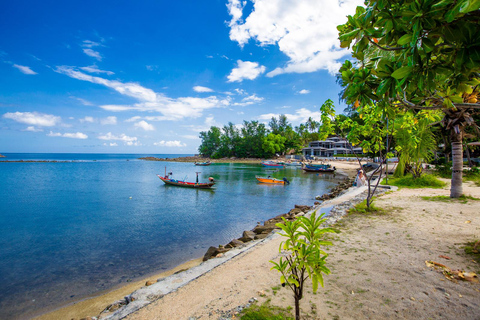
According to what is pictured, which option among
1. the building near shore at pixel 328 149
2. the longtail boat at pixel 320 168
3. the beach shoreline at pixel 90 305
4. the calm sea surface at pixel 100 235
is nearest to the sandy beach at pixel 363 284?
the beach shoreline at pixel 90 305

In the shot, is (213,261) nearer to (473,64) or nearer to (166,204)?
(473,64)

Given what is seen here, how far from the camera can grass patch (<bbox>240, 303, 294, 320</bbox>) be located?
3.14 metres

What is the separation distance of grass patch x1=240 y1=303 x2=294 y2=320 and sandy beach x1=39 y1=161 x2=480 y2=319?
0.15 m

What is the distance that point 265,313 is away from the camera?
3.25 metres

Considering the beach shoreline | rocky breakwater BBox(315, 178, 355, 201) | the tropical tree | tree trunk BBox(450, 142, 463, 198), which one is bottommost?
the beach shoreline

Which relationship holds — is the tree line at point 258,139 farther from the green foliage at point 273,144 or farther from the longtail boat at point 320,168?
the longtail boat at point 320,168

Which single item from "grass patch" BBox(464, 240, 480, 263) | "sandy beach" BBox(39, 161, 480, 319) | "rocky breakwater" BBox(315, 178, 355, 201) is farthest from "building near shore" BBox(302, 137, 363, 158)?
"grass patch" BBox(464, 240, 480, 263)

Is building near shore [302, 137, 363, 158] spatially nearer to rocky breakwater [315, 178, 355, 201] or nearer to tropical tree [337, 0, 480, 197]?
rocky breakwater [315, 178, 355, 201]

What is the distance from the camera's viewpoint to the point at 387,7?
2.54 m

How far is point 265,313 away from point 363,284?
1.80 metres

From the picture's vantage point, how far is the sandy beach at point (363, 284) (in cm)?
330

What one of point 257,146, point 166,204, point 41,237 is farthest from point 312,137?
point 41,237

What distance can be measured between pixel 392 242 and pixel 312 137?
3444 inches

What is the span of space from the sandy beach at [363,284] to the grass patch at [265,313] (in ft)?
0.49
